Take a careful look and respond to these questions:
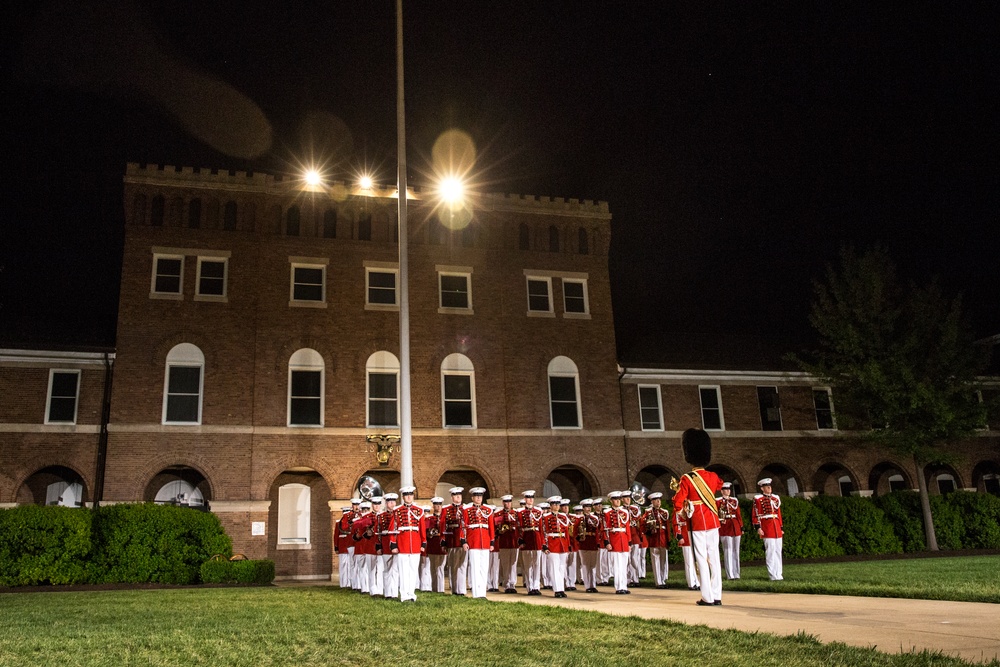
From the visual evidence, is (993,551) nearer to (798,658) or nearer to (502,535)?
(502,535)

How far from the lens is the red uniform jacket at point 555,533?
17.2m

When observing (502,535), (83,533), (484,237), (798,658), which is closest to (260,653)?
(798,658)

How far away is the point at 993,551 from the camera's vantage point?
29.4 meters

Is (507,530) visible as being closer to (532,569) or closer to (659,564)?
(532,569)

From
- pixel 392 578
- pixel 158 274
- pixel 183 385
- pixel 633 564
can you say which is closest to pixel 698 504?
pixel 392 578

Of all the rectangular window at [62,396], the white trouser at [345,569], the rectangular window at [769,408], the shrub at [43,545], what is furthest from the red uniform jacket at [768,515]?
the rectangular window at [62,396]

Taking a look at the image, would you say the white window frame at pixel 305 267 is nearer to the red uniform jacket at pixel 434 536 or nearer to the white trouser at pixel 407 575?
the red uniform jacket at pixel 434 536

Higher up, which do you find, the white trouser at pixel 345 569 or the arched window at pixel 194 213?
the arched window at pixel 194 213

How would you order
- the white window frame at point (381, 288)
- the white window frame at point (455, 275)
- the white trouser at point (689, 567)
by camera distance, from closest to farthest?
the white trouser at point (689, 567), the white window frame at point (381, 288), the white window frame at point (455, 275)

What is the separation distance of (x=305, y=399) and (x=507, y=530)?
12.6 metres

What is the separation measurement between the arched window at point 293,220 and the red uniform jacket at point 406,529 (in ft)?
59.1

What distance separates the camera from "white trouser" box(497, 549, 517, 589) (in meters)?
19.2

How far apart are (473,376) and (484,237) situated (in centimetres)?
563

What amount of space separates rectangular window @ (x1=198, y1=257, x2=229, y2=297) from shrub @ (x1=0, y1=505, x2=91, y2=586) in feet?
30.9
